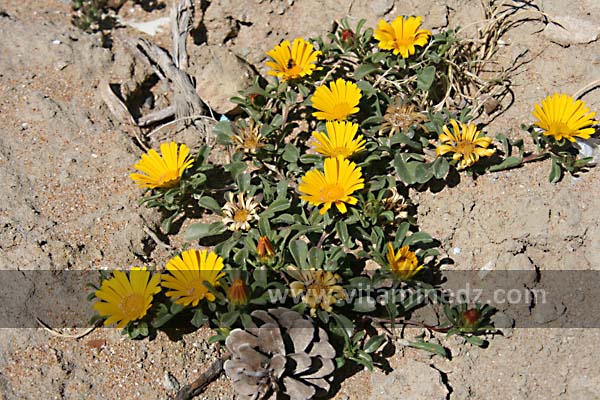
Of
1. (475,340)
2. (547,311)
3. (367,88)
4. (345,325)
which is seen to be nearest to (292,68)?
(367,88)

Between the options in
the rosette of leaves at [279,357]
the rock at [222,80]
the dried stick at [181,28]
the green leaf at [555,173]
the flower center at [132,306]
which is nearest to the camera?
the rosette of leaves at [279,357]

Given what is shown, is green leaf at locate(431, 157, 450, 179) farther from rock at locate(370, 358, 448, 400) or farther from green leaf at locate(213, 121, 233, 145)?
green leaf at locate(213, 121, 233, 145)

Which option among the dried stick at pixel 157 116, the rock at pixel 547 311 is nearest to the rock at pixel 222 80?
the dried stick at pixel 157 116

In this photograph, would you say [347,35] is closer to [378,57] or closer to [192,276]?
[378,57]

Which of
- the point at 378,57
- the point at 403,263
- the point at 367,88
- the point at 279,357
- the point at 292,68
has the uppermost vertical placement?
the point at 378,57

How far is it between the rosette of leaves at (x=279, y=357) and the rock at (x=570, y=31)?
7.60 feet

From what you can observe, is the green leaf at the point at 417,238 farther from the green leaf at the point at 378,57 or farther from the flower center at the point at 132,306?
the flower center at the point at 132,306

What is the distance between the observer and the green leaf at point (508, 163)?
141 inches

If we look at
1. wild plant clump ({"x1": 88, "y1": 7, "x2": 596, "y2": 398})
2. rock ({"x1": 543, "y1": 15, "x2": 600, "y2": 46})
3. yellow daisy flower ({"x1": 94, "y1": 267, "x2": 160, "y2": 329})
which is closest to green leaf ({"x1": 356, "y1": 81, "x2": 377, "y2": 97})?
wild plant clump ({"x1": 88, "y1": 7, "x2": 596, "y2": 398})

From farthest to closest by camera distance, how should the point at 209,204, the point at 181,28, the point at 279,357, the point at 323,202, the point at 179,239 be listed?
the point at 181,28 < the point at 179,239 < the point at 209,204 < the point at 323,202 < the point at 279,357

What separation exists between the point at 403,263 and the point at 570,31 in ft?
6.15

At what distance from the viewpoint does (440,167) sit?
3.50 meters

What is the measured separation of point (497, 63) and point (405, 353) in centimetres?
188

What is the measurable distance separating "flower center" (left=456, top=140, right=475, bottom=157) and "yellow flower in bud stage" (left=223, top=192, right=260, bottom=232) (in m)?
1.13
